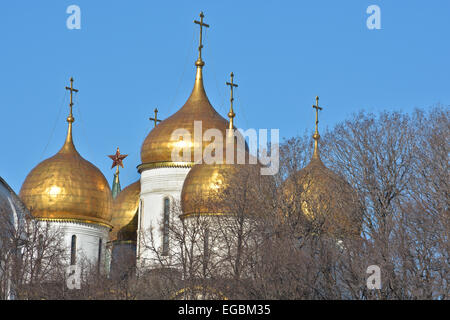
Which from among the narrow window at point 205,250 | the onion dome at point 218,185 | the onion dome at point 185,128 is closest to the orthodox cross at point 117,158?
the onion dome at point 185,128

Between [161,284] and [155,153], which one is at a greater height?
[155,153]

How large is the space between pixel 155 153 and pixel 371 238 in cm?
1097

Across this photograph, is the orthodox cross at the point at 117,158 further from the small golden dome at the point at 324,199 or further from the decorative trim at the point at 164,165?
Result: the small golden dome at the point at 324,199

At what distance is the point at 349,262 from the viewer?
87.0 feet

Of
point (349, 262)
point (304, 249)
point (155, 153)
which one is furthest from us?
point (155, 153)

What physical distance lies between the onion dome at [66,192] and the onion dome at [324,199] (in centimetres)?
856

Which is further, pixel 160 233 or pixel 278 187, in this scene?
pixel 160 233

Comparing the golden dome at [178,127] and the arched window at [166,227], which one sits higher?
the golden dome at [178,127]

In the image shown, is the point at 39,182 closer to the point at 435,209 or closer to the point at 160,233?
the point at 160,233

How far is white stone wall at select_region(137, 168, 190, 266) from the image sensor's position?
120 feet

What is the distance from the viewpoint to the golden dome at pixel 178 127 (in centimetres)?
3656

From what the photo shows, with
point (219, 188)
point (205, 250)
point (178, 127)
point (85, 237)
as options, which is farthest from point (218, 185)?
point (85, 237)
